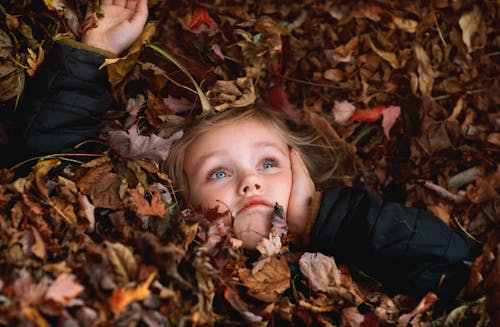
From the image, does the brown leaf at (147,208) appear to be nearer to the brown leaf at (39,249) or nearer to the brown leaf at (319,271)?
the brown leaf at (39,249)

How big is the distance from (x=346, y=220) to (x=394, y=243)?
230 millimetres

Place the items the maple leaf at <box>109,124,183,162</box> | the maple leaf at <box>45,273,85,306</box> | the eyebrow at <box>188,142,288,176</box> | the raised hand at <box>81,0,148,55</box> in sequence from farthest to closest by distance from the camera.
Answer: the eyebrow at <box>188,142,288,176</box> → the raised hand at <box>81,0,148,55</box> → the maple leaf at <box>109,124,183,162</box> → the maple leaf at <box>45,273,85,306</box>

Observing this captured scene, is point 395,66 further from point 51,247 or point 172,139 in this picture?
point 51,247

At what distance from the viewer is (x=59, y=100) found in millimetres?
2154

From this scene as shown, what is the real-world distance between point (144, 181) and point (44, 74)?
0.62 meters

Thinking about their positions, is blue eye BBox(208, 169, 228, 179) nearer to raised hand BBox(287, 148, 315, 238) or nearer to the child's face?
the child's face

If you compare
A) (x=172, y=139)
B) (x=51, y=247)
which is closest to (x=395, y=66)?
(x=172, y=139)

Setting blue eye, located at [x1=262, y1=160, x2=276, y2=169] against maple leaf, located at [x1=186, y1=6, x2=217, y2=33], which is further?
maple leaf, located at [x1=186, y1=6, x2=217, y2=33]

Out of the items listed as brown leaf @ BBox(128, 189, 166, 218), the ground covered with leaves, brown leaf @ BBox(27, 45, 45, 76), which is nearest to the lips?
the ground covered with leaves

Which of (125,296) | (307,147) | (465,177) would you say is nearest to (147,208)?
(125,296)

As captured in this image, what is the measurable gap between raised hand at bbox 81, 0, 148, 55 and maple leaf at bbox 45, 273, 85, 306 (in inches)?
45.1

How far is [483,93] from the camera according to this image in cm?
281

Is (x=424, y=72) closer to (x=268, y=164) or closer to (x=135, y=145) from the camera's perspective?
(x=268, y=164)

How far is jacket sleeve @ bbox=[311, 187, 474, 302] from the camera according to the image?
2.12 metres
